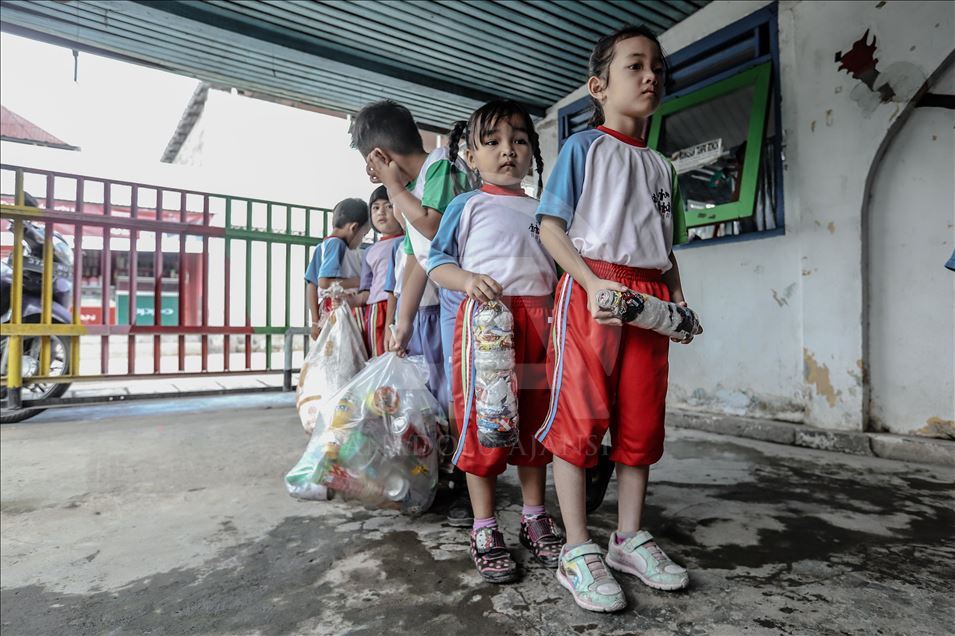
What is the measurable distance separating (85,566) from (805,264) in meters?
3.45

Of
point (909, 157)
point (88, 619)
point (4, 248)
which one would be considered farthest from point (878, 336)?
point (4, 248)

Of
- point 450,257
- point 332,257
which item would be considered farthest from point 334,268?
point 450,257

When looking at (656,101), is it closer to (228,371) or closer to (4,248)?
(228,371)

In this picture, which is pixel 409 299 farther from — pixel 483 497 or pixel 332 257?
pixel 332 257

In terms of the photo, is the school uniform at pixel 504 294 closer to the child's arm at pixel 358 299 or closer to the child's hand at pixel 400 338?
the child's hand at pixel 400 338

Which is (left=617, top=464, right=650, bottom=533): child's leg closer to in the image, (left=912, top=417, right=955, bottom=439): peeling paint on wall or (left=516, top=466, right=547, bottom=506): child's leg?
(left=516, top=466, right=547, bottom=506): child's leg

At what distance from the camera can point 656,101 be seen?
1335mm

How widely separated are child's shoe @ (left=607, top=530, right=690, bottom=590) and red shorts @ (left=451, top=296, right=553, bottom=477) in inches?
11.7

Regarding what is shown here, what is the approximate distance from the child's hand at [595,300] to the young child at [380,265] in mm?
1375

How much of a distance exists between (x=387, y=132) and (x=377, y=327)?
3.23 feet

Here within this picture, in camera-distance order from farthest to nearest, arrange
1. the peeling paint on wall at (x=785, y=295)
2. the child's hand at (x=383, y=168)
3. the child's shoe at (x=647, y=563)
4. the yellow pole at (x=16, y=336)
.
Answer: the yellow pole at (x=16, y=336), the peeling paint on wall at (x=785, y=295), the child's hand at (x=383, y=168), the child's shoe at (x=647, y=563)

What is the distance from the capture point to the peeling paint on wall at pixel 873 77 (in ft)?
8.37

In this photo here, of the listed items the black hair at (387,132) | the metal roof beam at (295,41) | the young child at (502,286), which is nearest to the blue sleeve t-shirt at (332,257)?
the black hair at (387,132)

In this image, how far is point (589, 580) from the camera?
120cm
